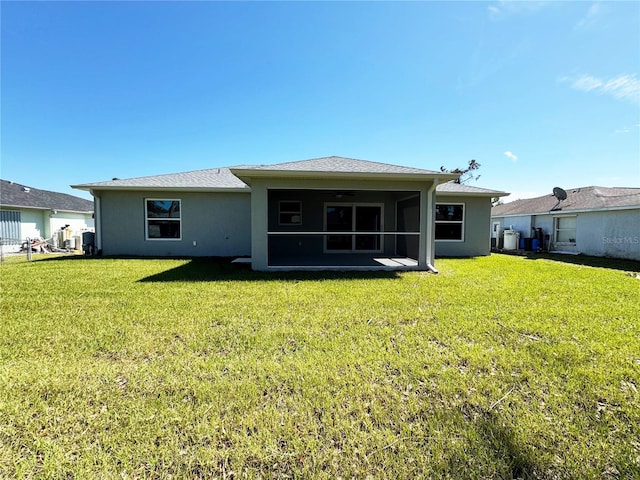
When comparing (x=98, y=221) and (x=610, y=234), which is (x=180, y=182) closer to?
(x=98, y=221)

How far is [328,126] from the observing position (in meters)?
15.4

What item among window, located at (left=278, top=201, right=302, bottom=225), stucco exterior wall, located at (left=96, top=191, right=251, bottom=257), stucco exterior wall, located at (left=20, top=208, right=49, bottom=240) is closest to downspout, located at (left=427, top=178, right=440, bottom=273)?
window, located at (left=278, top=201, right=302, bottom=225)

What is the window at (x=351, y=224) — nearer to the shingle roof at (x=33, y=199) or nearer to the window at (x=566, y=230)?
the window at (x=566, y=230)

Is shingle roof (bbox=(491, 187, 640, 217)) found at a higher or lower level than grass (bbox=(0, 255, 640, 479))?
higher

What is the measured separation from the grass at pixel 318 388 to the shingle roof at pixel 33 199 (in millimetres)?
17663

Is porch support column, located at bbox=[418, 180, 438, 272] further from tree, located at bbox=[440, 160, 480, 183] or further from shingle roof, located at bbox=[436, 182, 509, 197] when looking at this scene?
tree, located at bbox=[440, 160, 480, 183]

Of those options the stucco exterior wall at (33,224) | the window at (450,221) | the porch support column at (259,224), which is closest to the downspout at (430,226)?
the window at (450,221)

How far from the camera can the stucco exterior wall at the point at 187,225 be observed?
1109cm

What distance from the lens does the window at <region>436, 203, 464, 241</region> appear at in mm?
12172

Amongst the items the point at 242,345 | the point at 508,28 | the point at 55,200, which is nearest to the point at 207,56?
the point at 508,28

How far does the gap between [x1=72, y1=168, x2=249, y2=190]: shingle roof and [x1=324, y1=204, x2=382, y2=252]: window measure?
143 inches

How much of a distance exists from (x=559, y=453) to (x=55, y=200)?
2794cm

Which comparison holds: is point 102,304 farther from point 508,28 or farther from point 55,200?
point 55,200

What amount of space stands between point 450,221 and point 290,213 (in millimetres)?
6666
